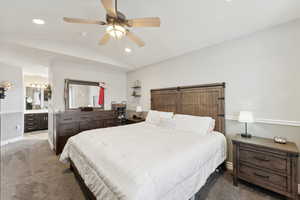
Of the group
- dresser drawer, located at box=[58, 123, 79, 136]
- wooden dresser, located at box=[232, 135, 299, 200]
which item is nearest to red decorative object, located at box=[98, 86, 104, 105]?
dresser drawer, located at box=[58, 123, 79, 136]

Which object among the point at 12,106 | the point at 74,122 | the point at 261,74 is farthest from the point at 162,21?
the point at 12,106

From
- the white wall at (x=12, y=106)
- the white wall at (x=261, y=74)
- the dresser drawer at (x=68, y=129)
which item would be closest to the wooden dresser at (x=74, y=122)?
the dresser drawer at (x=68, y=129)

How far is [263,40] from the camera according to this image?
2217mm

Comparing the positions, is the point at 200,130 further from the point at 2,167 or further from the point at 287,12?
the point at 2,167

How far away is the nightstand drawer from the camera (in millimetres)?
1683

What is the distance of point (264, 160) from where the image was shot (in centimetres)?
181

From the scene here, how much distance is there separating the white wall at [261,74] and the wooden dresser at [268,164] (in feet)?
1.55

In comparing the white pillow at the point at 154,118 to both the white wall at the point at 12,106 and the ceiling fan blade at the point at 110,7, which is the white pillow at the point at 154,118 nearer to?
the ceiling fan blade at the point at 110,7

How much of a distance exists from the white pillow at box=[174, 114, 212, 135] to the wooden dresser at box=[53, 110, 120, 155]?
251 cm

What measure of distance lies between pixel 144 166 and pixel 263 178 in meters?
1.89

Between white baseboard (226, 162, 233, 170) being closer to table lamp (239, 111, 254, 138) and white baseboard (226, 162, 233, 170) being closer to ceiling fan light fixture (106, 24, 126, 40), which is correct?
table lamp (239, 111, 254, 138)

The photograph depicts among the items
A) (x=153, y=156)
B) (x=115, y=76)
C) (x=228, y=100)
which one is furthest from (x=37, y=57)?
(x=228, y=100)

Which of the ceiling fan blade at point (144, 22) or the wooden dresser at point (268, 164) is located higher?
the ceiling fan blade at point (144, 22)

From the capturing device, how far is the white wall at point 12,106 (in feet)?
12.9
